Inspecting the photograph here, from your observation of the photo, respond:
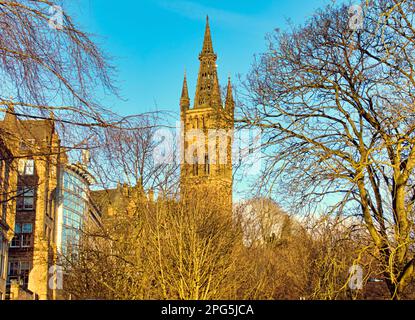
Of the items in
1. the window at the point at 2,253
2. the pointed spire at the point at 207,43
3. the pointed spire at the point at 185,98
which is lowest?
the window at the point at 2,253

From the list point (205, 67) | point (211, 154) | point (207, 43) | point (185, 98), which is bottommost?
point (211, 154)

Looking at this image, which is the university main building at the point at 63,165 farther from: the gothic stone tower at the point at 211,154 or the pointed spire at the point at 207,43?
the pointed spire at the point at 207,43

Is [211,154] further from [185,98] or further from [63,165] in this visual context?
[185,98]

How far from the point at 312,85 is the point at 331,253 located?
3.32 m

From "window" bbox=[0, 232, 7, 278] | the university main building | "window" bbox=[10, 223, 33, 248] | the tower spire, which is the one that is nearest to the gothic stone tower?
the university main building

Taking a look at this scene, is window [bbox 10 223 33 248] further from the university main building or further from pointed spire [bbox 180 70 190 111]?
pointed spire [bbox 180 70 190 111]

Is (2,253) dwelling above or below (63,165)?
below

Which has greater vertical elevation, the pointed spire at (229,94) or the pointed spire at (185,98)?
the pointed spire at (185,98)

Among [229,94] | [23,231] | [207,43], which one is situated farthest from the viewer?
[207,43]

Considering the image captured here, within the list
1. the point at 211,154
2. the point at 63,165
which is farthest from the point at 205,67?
the point at 63,165

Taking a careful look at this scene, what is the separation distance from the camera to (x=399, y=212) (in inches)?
432

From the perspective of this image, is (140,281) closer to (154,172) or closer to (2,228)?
(154,172)

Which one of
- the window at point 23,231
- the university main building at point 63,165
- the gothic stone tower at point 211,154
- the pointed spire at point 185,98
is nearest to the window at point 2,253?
the university main building at point 63,165
